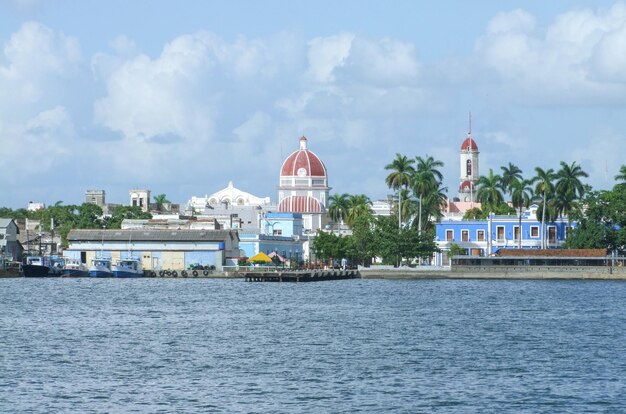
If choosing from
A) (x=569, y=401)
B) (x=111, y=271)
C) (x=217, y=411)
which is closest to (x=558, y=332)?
(x=569, y=401)

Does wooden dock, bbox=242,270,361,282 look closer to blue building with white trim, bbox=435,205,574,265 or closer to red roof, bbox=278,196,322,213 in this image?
blue building with white trim, bbox=435,205,574,265

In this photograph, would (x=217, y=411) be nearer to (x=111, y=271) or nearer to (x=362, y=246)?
(x=111, y=271)

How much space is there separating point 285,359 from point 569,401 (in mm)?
13935

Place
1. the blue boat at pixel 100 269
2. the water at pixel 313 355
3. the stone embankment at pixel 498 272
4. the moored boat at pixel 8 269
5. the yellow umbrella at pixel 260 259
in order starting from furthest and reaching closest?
the yellow umbrella at pixel 260 259 < the moored boat at pixel 8 269 < the blue boat at pixel 100 269 < the stone embankment at pixel 498 272 < the water at pixel 313 355

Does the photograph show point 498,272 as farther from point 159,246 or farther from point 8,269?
point 8,269

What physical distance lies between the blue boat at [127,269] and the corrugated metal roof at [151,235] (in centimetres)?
644

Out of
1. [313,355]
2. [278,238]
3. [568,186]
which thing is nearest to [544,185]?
[568,186]

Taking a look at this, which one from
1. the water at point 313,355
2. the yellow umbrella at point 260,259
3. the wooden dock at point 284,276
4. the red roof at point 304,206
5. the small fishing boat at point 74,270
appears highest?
the red roof at point 304,206

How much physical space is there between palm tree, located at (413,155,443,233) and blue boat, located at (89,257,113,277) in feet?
113

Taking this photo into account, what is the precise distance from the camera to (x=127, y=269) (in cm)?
14462

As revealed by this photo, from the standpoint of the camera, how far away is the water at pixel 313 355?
41.8 m

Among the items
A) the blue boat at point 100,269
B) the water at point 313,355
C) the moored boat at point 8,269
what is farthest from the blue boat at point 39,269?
the water at point 313,355

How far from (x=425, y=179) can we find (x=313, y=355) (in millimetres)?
97532

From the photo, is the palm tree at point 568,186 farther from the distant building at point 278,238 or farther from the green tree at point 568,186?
the distant building at point 278,238
